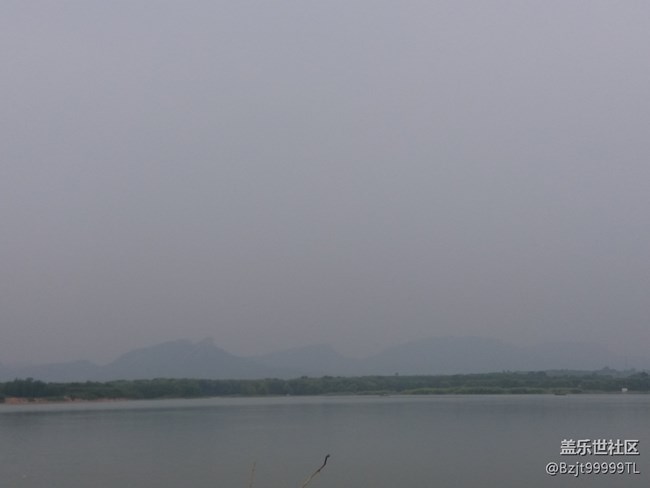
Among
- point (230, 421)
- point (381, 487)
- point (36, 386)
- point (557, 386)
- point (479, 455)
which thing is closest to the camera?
point (381, 487)

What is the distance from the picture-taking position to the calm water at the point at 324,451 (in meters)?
14.1

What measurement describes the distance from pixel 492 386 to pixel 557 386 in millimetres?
4248

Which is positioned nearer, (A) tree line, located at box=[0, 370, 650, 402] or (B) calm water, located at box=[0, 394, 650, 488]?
(B) calm water, located at box=[0, 394, 650, 488]

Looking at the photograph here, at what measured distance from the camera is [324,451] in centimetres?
1817

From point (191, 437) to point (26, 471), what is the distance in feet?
22.3

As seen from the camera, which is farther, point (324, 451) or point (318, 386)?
point (318, 386)

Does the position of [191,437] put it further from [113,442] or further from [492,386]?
[492,386]

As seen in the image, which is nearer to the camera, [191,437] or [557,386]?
[191,437]

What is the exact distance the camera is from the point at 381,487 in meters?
13.1

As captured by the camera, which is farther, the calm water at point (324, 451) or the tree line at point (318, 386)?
the tree line at point (318, 386)

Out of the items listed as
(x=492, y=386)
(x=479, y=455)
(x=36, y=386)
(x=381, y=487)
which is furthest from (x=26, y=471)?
(x=492, y=386)

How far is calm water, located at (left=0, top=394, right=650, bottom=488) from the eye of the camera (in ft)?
46.2

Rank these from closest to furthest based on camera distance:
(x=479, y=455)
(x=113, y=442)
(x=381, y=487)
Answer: (x=381, y=487), (x=479, y=455), (x=113, y=442)

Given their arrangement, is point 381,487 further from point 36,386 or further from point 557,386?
point 557,386
